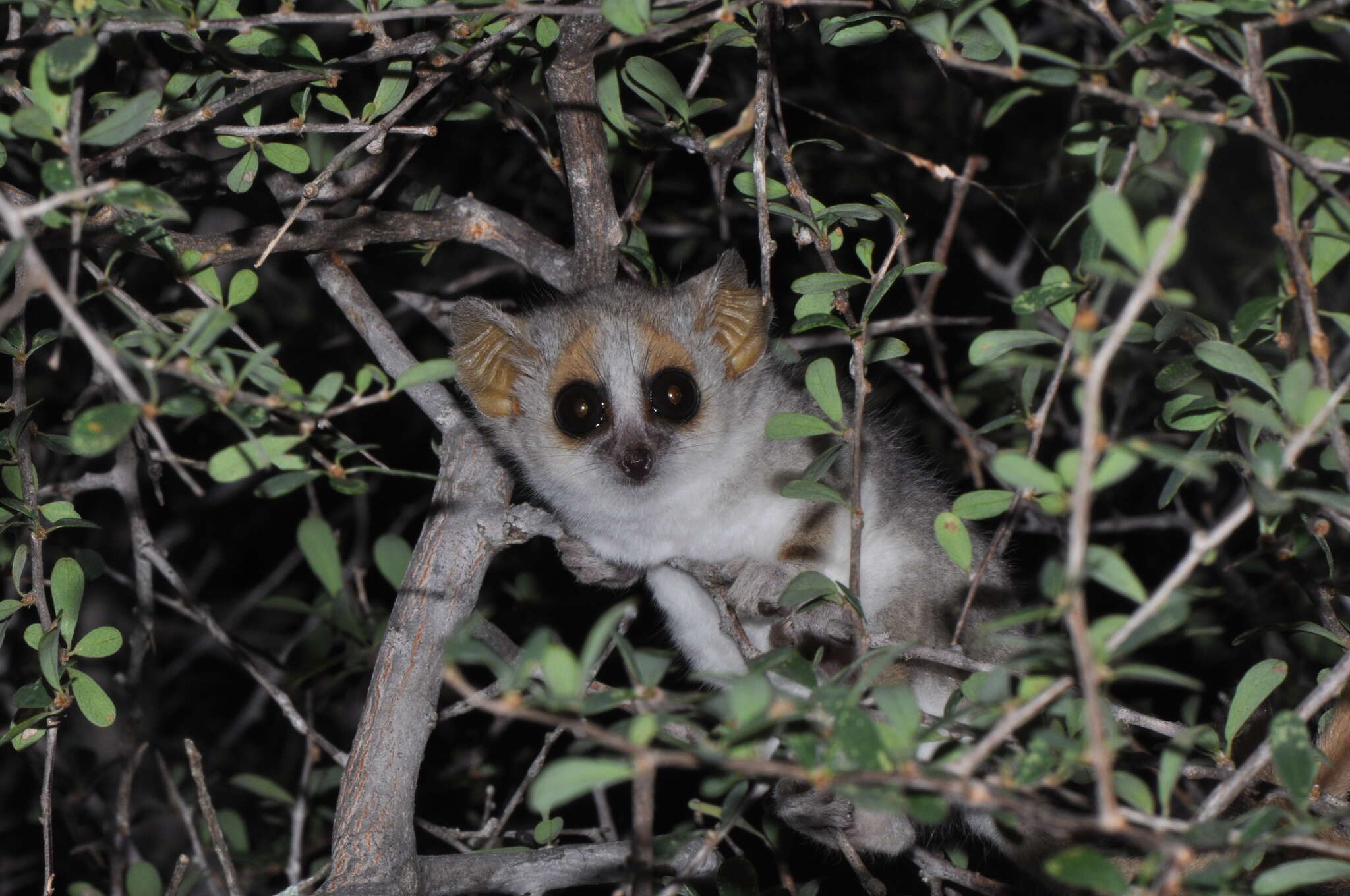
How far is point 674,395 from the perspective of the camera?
2.94 m

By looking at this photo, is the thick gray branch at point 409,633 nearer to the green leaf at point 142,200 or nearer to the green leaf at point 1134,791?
the green leaf at point 142,200

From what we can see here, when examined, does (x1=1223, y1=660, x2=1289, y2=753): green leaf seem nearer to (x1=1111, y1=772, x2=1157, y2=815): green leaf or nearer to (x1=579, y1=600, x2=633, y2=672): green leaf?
(x1=1111, y1=772, x2=1157, y2=815): green leaf

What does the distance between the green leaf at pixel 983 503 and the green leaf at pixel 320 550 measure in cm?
191

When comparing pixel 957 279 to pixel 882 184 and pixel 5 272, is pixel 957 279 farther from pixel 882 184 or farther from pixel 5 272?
pixel 5 272

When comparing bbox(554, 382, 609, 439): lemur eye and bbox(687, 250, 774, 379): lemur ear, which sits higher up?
bbox(687, 250, 774, 379): lemur ear

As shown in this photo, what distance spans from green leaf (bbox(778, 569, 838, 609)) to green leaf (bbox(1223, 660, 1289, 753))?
70 cm

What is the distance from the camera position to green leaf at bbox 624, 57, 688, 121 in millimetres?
2498

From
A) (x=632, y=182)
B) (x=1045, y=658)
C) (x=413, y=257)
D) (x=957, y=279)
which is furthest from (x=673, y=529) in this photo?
(x=957, y=279)

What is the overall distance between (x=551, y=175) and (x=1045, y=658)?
3084mm

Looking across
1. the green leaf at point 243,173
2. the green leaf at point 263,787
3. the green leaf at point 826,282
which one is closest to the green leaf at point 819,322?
the green leaf at point 826,282

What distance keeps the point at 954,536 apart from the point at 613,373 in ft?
4.04

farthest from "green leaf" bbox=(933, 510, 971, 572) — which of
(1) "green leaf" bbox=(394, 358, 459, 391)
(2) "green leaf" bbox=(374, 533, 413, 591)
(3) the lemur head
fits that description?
(2) "green leaf" bbox=(374, 533, 413, 591)

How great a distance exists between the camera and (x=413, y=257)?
3443 millimetres

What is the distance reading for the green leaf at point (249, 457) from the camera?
1673 mm
